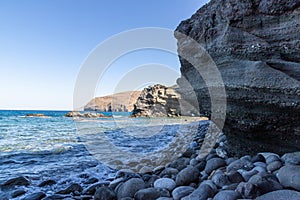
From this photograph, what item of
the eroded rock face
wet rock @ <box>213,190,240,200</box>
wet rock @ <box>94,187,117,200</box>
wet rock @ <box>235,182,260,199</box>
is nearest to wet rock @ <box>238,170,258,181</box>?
wet rock @ <box>235,182,260,199</box>

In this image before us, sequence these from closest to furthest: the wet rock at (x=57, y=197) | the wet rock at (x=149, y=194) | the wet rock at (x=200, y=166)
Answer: the wet rock at (x=149, y=194) < the wet rock at (x=57, y=197) < the wet rock at (x=200, y=166)

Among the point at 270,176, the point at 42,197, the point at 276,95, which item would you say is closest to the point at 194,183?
the point at 270,176

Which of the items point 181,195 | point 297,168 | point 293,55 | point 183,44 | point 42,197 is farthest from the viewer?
point 183,44

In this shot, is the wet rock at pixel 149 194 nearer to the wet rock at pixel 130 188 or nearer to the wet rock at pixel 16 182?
the wet rock at pixel 130 188

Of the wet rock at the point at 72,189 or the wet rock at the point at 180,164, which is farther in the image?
the wet rock at the point at 180,164

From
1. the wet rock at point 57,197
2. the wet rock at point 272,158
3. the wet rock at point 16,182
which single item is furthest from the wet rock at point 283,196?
the wet rock at point 16,182

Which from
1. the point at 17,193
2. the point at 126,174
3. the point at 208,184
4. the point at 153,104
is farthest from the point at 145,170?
the point at 153,104

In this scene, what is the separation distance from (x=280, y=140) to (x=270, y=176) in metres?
1.34

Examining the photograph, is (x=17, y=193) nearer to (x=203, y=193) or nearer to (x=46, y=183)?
(x=46, y=183)

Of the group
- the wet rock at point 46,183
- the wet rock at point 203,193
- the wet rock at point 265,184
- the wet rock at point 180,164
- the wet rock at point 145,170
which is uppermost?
the wet rock at point 265,184

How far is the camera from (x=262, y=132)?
4.05 m

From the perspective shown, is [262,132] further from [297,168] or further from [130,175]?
[130,175]

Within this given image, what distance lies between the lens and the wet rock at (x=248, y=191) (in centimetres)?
250

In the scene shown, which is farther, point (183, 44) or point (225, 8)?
point (183, 44)
